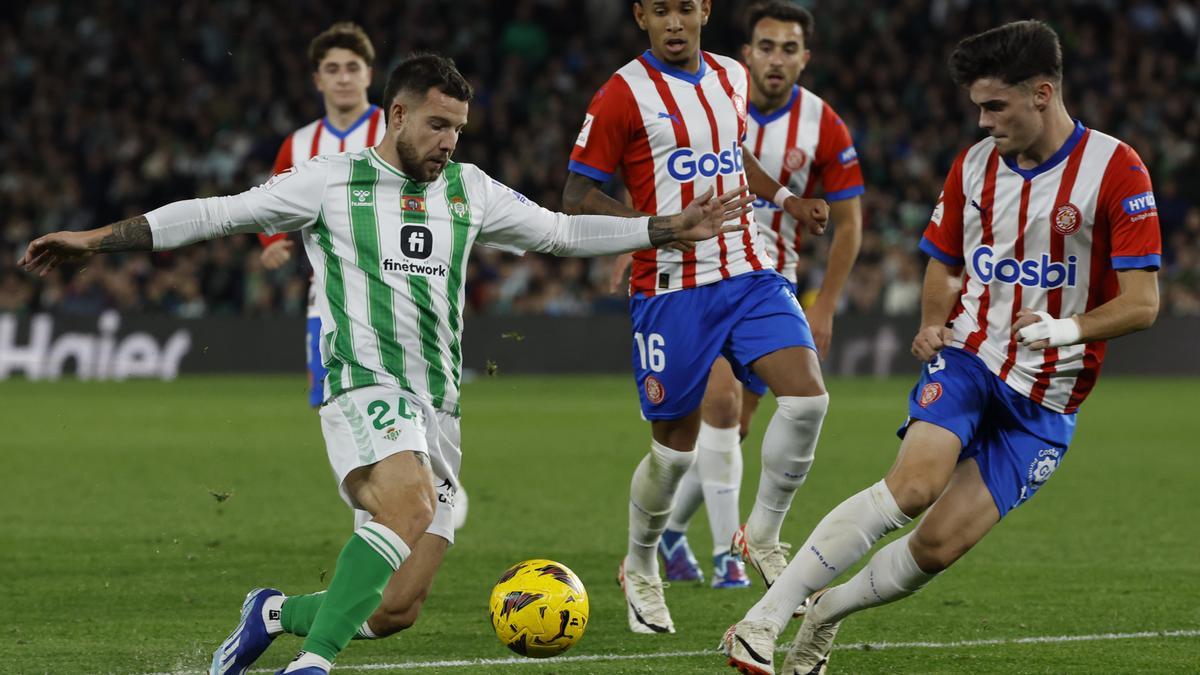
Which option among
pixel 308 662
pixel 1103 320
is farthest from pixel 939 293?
pixel 308 662

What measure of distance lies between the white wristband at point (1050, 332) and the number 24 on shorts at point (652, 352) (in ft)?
5.88

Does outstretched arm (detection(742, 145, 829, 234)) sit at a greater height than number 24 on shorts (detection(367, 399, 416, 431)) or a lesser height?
greater

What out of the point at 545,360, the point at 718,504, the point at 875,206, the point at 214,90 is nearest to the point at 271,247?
the point at 718,504

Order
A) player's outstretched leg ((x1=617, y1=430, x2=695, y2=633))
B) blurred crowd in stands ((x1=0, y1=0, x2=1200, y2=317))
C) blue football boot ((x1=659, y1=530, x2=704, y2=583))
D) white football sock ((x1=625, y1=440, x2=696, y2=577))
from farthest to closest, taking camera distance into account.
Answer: blurred crowd in stands ((x1=0, y1=0, x2=1200, y2=317)) < blue football boot ((x1=659, y1=530, x2=704, y2=583)) < white football sock ((x1=625, y1=440, x2=696, y2=577)) < player's outstretched leg ((x1=617, y1=430, x2=695, y2=633))

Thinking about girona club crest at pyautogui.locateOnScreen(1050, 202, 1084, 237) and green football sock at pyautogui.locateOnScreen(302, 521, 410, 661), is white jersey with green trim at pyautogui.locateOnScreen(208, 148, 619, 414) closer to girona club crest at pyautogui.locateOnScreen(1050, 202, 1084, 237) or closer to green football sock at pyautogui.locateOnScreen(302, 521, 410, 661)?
green football sock at pyautogui.locateOnScreen(302, 521, 410, 661)

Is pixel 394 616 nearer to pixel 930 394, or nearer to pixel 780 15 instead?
pixel 930 394

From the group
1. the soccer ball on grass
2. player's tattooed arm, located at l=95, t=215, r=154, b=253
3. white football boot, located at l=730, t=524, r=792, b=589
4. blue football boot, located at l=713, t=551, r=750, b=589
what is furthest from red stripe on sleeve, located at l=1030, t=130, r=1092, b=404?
player's tattooed arm, located at l=95, t=215, r=154, b=253

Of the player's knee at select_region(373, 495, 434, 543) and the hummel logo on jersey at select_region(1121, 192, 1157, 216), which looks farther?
the hummel logo on jersey at select_region(1121, 192, 1157, 216)

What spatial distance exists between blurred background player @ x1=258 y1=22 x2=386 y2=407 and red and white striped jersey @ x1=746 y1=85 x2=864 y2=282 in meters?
2.10

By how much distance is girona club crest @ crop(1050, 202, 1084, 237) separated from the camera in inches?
214

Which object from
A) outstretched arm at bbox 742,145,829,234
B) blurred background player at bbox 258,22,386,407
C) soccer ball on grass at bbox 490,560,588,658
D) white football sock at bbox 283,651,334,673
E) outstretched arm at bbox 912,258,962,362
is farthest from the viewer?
blurred background player at bbox 258,22,386,407

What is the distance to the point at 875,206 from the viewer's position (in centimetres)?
2320

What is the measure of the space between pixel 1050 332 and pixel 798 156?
2.89 metres

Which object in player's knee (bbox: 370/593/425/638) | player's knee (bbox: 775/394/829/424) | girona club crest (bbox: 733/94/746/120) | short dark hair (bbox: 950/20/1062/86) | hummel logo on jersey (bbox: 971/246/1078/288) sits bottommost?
player's knee (bbox: 370/593/425/638)
